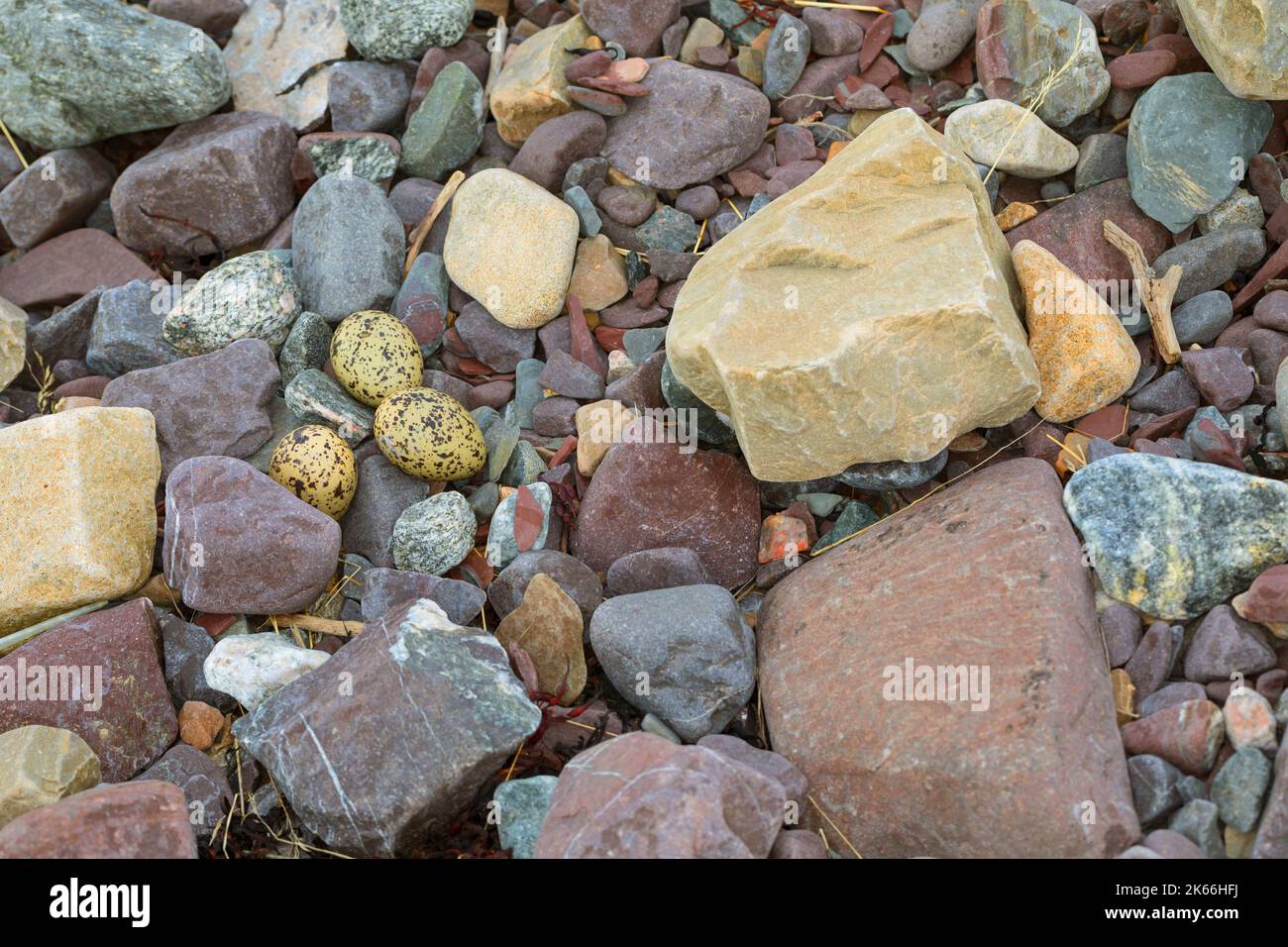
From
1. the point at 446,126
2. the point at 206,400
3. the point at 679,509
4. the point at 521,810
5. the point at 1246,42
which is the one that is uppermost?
the point at 1246,42

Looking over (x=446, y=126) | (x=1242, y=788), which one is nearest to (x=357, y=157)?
(x=446, y=126)

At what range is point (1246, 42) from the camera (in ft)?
13.0

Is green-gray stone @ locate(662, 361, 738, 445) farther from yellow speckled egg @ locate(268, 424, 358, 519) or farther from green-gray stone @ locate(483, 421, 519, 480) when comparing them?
yellow speckled egg @ locate(268, 424, 358, 519)

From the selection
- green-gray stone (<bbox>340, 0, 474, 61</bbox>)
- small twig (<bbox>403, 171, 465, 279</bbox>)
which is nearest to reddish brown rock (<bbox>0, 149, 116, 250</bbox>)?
green-gray stone (<bbox>340, 0, 474, 61</bbox>)

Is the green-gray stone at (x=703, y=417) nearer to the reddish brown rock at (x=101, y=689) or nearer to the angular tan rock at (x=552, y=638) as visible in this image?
the angular tan rock at (x=552, y=638)

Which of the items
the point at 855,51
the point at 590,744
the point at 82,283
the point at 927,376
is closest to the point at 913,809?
the point at 590,744

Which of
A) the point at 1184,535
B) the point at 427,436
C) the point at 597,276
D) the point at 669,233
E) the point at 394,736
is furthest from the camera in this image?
the point at 669,233

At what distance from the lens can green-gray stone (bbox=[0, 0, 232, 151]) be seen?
5.10 meters

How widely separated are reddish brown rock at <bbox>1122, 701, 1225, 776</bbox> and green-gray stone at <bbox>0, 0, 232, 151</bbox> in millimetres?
4984

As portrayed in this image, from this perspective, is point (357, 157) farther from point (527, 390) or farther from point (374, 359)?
point (527, 390)

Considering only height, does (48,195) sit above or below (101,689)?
above

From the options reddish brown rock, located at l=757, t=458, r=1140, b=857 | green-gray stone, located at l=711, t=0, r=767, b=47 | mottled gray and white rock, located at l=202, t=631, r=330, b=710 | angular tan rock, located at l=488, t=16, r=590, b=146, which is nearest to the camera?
reddish brown rock, located at l=757, t=458, r=1140, b=857

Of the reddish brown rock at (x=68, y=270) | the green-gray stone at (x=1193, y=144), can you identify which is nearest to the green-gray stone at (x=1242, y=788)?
the green-gray stone at (x=1193, y=144)

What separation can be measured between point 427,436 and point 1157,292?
2906mm
